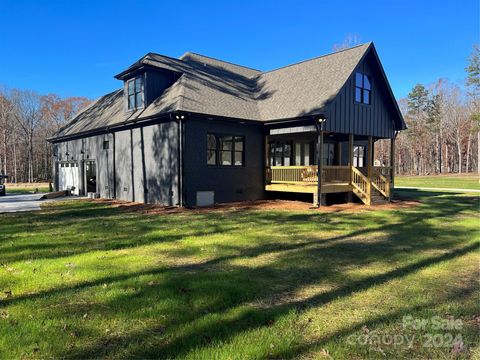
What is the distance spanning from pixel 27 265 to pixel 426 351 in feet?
19.9

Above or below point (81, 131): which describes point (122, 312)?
below

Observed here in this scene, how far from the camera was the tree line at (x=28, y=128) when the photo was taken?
4741cm

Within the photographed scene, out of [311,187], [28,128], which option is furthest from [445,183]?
[28,128]

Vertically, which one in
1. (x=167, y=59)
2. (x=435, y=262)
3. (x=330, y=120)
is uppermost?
(x=167, y=59)

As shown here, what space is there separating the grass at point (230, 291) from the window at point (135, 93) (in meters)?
9.18

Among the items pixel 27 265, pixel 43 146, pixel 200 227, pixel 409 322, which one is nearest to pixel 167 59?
pixel 200 227

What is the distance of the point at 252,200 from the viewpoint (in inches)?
656

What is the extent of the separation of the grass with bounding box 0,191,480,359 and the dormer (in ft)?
29.4

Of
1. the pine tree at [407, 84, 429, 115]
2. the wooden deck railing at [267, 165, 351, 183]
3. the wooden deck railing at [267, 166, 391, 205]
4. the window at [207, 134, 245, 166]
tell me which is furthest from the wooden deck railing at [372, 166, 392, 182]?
the pine tree at [407, 84, 429, 115]

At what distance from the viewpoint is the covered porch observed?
15156mm

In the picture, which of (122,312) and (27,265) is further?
(27,265)

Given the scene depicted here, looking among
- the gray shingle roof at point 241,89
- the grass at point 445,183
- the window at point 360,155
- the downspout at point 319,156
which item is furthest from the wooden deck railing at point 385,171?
the grass at point 445,183

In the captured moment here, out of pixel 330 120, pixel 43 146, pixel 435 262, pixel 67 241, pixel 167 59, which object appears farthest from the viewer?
pixel 43 146

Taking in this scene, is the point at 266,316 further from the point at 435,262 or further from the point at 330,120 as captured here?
the point at 330,120
